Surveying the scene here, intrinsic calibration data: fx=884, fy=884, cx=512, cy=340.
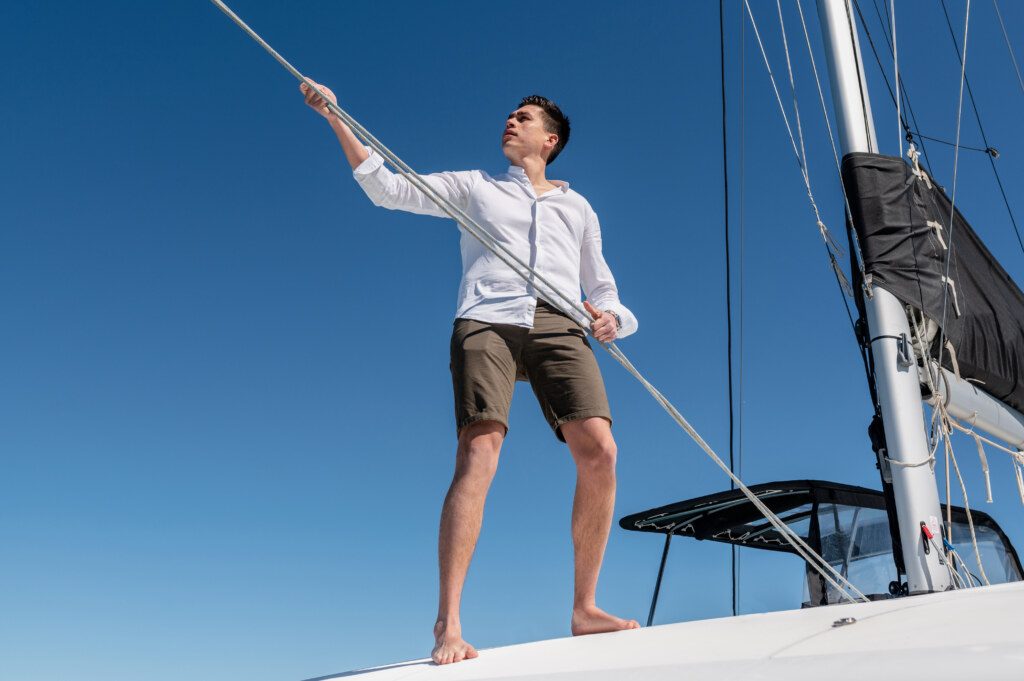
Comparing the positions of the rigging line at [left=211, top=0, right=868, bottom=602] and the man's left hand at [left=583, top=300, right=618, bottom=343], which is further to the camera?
the man's left hand at [left=583, top=300, right=618, bottom=343]

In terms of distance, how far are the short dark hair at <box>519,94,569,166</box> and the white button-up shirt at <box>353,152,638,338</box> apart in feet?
0.46

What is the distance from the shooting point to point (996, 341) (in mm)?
4133

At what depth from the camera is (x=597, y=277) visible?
2920 mm

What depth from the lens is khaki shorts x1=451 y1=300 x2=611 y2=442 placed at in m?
2.41

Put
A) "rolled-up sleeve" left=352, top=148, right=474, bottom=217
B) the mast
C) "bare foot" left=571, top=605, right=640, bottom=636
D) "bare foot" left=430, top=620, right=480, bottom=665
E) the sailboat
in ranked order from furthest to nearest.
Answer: the mast, "rolled-up sleeve" left=352, top=148, right=474, bottom=217, "bare foot" left=571, top=605, right=640, bottom=636, "bare foot" left=430, top=620, right=480, bottom=665, the sailboat

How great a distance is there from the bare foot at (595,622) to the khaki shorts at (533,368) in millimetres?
489

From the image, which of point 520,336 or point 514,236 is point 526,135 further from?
point 520,336

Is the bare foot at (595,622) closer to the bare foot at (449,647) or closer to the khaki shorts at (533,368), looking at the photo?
the bare foot at (449,647)

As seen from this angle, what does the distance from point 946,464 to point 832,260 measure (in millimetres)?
1031

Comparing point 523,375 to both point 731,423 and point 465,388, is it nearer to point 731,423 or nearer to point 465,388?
Answer: point 465,388

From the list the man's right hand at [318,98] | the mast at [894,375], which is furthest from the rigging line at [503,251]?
the mast at [894,375]

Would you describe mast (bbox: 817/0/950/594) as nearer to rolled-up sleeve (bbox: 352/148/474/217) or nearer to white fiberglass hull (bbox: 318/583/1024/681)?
white fiberglass hull (bbox: 318/583/1024/681)

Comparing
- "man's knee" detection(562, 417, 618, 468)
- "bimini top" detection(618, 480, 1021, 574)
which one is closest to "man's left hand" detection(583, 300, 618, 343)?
"man's knee" detection(562, 417, 618, 468)

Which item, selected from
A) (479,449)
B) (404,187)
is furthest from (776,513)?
(404,187)
